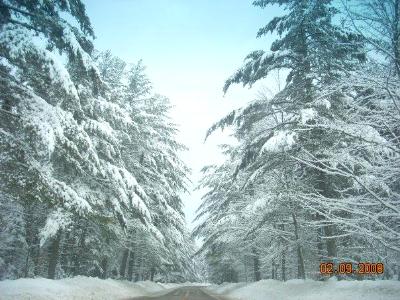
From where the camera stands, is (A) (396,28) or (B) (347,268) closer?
(A) (396,28)

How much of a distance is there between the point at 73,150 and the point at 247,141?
695 cm

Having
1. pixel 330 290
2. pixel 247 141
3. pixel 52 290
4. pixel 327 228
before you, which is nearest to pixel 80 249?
pixel 52 290

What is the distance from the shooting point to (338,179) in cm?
1208

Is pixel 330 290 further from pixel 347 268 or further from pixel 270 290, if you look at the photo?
pixel 270 290

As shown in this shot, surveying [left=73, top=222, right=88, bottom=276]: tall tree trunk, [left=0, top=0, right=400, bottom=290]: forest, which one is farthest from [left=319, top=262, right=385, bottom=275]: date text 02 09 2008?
[left=73, top=222, right=88, bottom=276]: tall tree trunk

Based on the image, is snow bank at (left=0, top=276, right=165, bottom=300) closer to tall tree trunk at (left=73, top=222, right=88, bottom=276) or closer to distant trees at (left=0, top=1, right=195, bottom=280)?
distant trees at (left=0, top=1, right=195, bottom=280)

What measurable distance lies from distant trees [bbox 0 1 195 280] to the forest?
0.06 meters

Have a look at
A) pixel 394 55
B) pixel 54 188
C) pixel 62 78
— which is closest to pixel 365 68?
pixel 394 55

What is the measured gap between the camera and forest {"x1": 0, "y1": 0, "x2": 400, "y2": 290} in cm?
596

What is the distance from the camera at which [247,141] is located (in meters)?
14.4

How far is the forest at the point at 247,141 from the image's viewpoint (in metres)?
5.96

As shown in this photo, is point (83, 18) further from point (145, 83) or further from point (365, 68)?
point (145, 83)

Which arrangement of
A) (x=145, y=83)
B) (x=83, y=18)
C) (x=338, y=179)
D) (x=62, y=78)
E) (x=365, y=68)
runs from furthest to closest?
(x=145, y=83), (x=338, y=179), (x=83, y=18), (x=62, y=78), (x=365, y=68)

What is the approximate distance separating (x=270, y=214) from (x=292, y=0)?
8.74 meters
